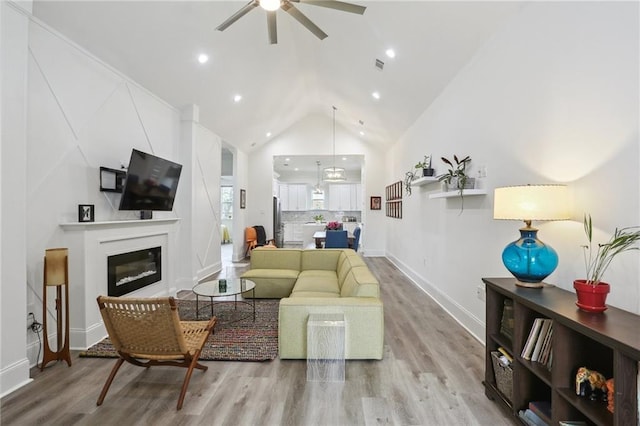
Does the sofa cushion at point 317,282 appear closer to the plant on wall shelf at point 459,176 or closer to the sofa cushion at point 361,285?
the sofa cushion at point 361,285

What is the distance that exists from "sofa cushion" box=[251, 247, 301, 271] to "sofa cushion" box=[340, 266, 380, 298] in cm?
168

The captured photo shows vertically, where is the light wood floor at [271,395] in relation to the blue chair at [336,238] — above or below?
below

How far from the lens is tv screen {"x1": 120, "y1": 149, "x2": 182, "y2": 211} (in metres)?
3.31

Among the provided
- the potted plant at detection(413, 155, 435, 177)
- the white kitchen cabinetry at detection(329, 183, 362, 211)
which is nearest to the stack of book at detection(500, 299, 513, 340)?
the potted plant at detection(413, 155, 435, 177)

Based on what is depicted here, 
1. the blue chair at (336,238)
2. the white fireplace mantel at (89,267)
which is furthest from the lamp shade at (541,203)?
the blue chair at (336,238)

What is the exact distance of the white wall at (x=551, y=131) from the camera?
5.39ft

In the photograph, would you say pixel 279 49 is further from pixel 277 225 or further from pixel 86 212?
pixel 277 225

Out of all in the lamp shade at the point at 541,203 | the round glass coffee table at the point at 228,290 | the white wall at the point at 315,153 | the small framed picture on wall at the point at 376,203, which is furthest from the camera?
the small framed picture on wall at the point at 376,203

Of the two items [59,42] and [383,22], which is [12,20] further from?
[383,22]

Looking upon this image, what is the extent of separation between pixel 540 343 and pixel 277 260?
3.57 meters

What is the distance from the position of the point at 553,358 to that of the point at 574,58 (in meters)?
1.88

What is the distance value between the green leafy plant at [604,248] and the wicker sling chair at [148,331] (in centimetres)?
241

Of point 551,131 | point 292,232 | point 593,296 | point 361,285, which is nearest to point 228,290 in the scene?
point 361,285

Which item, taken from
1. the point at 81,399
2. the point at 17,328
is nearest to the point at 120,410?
the point at 81,399
